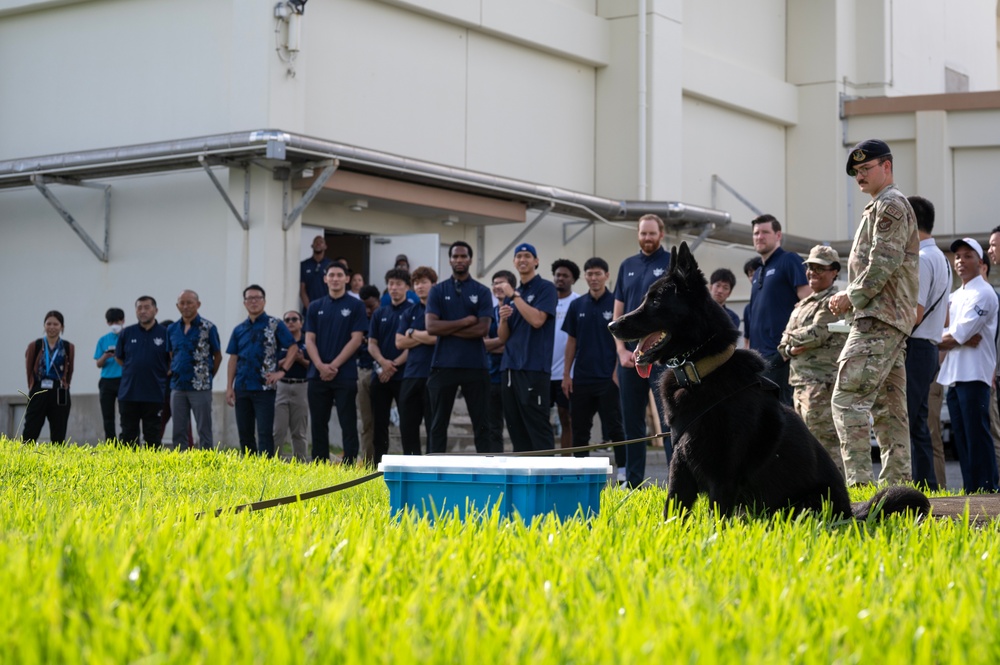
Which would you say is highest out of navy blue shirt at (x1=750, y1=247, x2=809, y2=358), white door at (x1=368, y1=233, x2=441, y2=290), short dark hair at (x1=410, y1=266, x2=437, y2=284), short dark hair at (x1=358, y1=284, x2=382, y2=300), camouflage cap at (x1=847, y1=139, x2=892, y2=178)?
white door at (x1=368, y1=233, x2=441, y2=290)

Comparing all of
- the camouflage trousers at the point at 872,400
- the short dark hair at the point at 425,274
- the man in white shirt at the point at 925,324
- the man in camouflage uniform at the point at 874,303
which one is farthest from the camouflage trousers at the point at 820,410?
the short dark hair at the point at 425,274

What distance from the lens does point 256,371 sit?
13.1 m

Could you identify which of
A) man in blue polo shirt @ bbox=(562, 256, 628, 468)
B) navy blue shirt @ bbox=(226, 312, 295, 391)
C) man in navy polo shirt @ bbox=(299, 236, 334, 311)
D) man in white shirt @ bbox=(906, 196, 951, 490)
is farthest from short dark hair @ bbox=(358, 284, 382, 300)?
man in white shirt @ bbox=(906, 196, 951, 490)

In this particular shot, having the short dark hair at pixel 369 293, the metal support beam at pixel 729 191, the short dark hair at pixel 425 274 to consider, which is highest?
the metal support beam at pixel 729 191

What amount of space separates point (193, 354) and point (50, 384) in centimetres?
231

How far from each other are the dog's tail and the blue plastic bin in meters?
1.21

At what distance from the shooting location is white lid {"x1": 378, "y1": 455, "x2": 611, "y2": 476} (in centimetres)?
514

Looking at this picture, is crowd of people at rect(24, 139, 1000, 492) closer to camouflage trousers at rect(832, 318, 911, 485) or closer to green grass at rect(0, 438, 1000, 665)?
camouflage trousers at rect(832, 318, 911, 485)

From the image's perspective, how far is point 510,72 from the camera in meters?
22.2

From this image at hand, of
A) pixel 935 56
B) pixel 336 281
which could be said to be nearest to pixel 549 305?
pixel 336 281

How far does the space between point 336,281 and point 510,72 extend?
32.9 ft

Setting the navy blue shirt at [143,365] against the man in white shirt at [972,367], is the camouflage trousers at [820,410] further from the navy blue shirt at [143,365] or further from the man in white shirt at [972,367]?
the navy blue shirt at [143,365]

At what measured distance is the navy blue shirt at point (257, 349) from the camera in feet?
43.1

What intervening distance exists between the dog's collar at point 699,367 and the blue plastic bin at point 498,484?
513 mm
